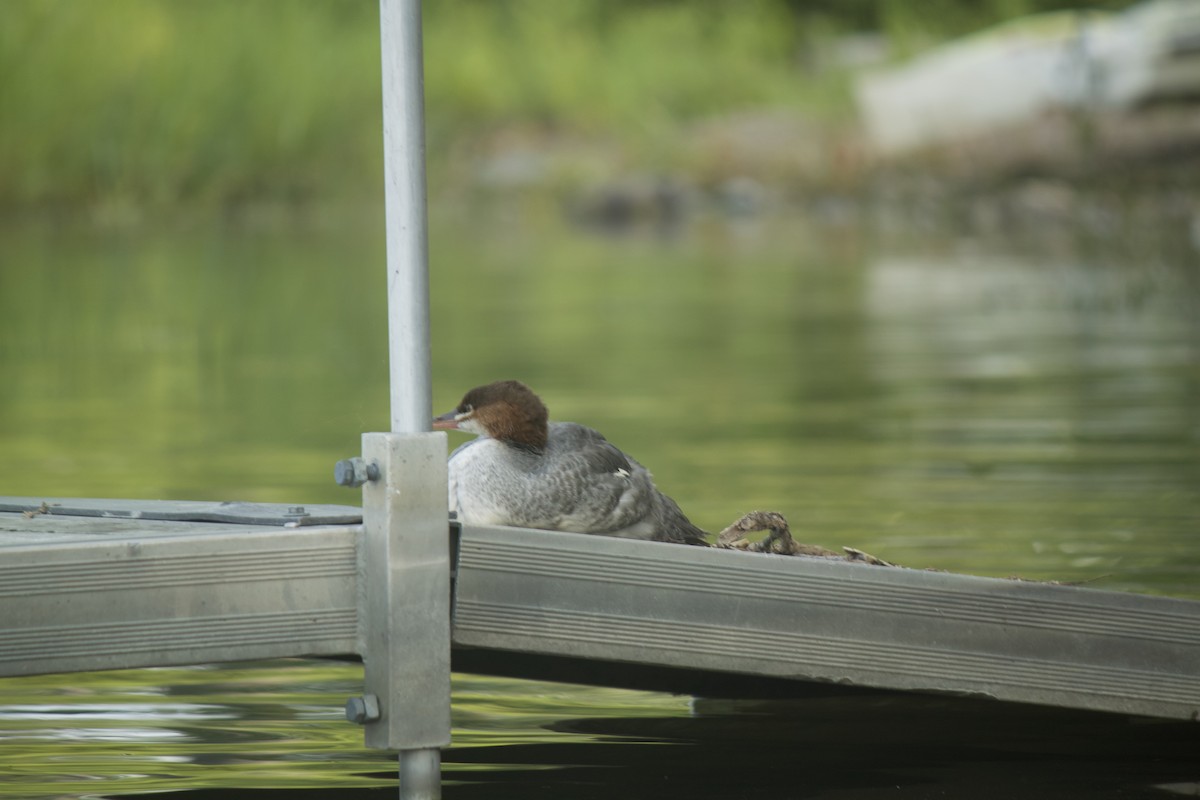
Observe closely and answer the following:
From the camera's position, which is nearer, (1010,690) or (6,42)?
(1010,690)

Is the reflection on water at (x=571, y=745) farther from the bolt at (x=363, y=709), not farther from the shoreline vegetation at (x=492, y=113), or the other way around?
the shoreline vegetation at (x=492, y=113)

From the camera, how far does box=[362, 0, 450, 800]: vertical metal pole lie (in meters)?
2.60

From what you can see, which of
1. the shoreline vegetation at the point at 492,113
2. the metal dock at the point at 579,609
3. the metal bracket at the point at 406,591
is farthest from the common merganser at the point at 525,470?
the shoreline vegetation at the point at 492,113

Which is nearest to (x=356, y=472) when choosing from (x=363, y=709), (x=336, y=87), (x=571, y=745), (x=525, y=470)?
(x=363, y=709)

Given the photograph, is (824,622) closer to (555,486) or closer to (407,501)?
(555,486)

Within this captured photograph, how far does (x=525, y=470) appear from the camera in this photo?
9.93 feet

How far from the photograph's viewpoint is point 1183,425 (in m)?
6.80

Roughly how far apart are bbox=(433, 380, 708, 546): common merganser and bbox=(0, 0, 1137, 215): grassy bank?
1410 centimetres

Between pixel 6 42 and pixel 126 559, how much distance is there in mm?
14558

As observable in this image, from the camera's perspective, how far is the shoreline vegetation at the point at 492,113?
17500 mm

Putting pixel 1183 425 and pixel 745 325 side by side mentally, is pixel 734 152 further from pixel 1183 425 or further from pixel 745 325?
pixel 1183 425

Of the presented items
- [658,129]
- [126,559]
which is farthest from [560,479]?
[658,129]

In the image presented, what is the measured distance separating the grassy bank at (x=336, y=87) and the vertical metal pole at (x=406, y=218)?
14.3m

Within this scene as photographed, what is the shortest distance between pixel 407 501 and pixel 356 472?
0.25 ft
